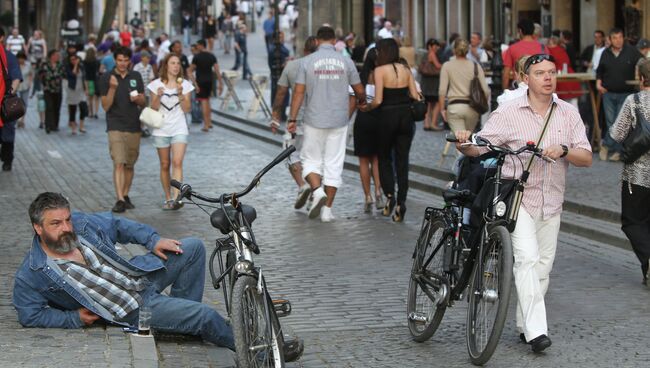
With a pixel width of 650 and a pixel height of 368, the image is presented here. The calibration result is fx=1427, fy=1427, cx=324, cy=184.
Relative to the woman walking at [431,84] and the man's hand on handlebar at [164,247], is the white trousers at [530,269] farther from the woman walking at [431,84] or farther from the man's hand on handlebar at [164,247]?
the woman walking at [431,84]

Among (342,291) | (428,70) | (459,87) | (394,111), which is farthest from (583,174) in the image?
(428,70)

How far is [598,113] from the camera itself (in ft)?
65.9

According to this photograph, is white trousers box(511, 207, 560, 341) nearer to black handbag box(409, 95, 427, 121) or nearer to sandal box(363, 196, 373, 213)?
black handbag box(409, 95, 427, 121)

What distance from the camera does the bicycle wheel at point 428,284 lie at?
807cm

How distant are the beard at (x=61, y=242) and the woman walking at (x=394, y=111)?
665cm

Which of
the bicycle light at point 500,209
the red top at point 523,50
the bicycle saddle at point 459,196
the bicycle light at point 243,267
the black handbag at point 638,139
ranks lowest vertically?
the bicycle light at point 243,267

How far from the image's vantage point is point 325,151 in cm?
1432

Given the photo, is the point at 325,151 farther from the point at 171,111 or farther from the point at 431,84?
the point at 431,84

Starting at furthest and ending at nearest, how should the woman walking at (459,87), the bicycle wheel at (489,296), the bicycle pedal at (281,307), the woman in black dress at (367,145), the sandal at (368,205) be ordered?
the woman walking at (459,87) < the sandal at (368,205) < the woman in black dress at (367,145) < the bicycle wheel at (489,296) < the bicycle pedal at (281,307)

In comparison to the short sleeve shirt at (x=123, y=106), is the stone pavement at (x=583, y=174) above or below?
below

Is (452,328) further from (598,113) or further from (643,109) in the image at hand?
(598,113)

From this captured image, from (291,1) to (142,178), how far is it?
158 feet

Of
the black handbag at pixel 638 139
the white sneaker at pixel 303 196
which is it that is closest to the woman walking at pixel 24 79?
the white sneaker at pixel 303 196

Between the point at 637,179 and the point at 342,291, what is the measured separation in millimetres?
2270
